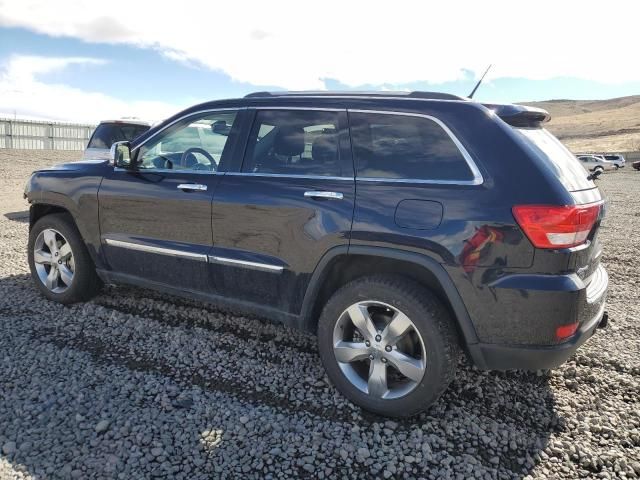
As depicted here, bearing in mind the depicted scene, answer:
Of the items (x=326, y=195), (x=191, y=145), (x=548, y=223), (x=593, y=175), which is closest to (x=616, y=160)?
(x=593, y=175)

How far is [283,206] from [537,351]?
1.72 meters

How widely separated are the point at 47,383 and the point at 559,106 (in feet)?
591

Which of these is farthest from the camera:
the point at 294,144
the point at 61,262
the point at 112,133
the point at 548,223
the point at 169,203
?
the point at 112,133

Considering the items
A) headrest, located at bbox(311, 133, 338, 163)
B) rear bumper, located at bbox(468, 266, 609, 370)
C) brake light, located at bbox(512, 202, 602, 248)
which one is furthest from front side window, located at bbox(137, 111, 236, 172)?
rear bumper, located at bbox(468, 266, 609, 370)

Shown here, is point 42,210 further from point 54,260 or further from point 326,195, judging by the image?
point 326,195

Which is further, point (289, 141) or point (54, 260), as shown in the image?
point (54, 260)

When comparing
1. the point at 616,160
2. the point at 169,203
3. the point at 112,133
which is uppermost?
the point at 616,160

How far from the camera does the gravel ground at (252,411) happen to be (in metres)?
2.56

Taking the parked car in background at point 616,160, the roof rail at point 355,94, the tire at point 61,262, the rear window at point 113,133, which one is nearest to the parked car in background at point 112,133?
the rear window at point 113,133

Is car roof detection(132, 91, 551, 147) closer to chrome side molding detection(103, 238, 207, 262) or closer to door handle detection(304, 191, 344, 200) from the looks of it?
door handle detection(304, 191, 344, 200)

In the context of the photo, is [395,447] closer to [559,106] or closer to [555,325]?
[555,325]

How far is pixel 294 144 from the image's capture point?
11.1 feet

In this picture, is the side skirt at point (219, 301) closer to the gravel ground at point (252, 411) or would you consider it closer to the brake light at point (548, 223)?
the gravel ground at point (252, 411)

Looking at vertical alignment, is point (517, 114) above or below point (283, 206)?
above
